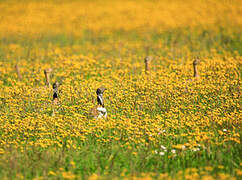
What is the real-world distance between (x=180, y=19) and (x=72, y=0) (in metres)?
15.8

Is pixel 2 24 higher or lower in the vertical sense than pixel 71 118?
higher

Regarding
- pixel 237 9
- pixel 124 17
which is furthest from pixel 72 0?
pixel 237 9

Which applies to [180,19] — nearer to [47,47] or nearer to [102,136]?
[47,47]

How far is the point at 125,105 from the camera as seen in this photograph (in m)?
11.0

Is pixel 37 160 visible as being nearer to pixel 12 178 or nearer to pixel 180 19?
pixel 12 178

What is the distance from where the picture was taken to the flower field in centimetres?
761

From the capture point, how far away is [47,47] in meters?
21.4

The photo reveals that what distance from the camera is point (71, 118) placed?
970 centimetres

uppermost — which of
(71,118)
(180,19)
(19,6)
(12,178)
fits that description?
(19,6)

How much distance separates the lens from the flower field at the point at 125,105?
7.61m

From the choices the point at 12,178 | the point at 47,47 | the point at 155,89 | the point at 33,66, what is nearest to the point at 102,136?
the point at 12,178

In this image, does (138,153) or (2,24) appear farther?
(2,24)

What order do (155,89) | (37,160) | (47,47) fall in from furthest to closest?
(47,47)
(155,89)
(37,160)

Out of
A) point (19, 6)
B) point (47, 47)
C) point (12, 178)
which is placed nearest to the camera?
point (12, 178)
